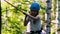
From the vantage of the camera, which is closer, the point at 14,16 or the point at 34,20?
the point at 34,20

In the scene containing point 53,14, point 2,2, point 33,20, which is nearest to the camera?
point 33,20

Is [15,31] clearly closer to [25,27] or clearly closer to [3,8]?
[25,27]

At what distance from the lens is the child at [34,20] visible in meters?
3.70

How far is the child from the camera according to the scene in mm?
3703

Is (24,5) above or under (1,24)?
above

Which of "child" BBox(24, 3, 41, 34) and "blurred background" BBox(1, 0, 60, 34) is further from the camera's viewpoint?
"blurred background" BBox(1, 0, 60, 34)

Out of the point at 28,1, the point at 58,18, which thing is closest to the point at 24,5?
the point at 28,1

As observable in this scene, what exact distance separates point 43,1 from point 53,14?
332mm

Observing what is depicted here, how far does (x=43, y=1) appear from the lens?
14.0ft

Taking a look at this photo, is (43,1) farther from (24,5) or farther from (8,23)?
(8,23)

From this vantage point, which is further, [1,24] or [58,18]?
[58,18]

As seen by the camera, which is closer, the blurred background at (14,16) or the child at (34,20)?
the child at (34,20)

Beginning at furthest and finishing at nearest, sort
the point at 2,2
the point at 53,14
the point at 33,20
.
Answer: the point at 53,14
the point at 2,2
the point at 33,20

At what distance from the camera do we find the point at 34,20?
3783 mm
